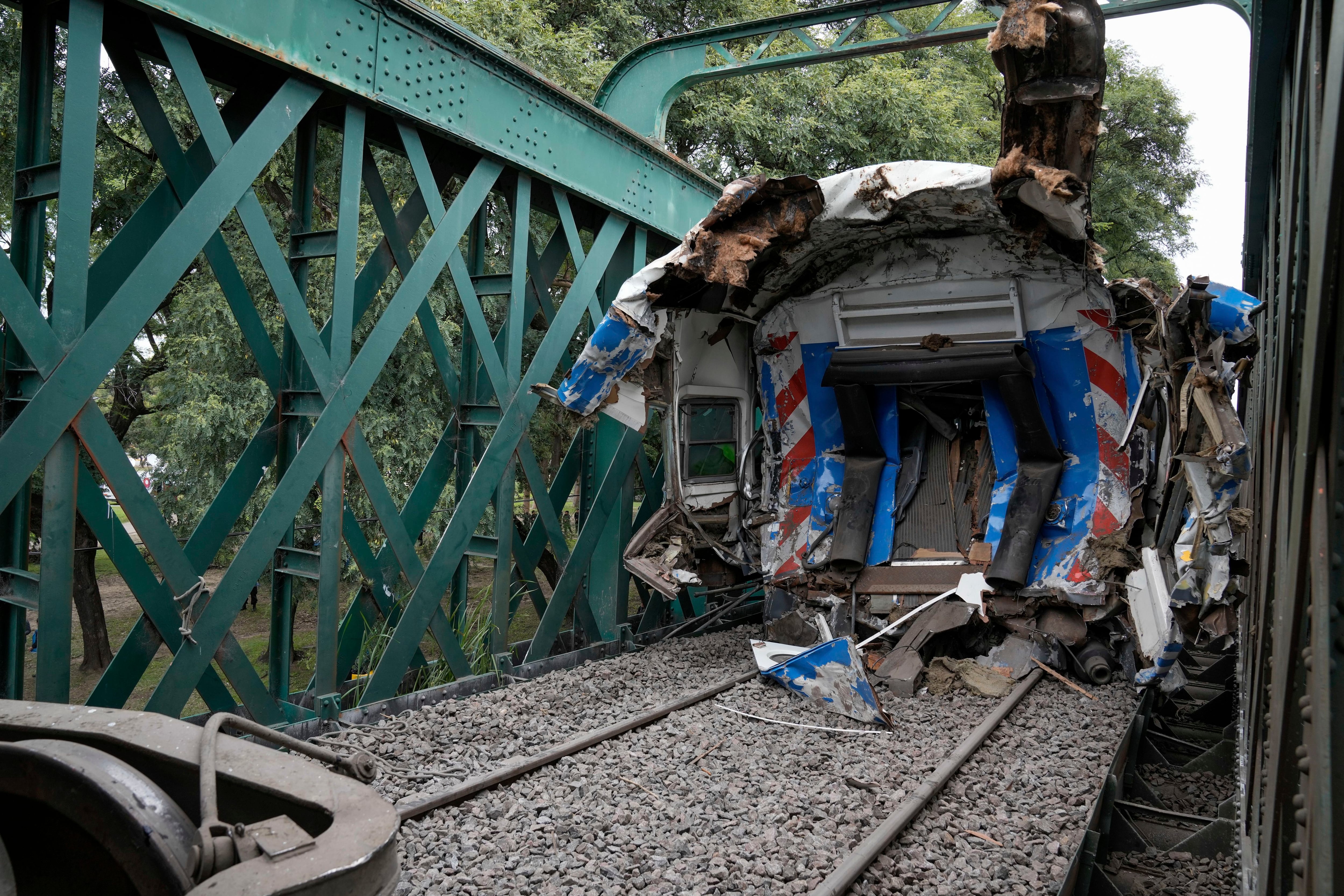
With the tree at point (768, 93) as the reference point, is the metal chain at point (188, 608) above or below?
below

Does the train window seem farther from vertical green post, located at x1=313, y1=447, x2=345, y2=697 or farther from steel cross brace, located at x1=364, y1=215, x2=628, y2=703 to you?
vertical green post, located at x1=313, y1=447, x2=345, y2=697

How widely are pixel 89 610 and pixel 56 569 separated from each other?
6828 mm

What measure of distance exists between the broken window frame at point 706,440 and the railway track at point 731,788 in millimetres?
2107

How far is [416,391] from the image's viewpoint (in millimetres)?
9203

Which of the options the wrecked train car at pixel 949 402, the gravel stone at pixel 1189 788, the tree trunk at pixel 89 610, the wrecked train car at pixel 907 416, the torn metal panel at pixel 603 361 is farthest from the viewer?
the tree trunk at pixel 89 610

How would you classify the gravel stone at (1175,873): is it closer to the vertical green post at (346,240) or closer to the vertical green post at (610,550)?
the vertical green post at (610,550)

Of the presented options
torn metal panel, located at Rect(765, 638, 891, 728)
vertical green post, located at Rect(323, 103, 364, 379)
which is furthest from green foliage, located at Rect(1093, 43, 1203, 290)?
vertical green post, located at Rect(323, 103, 364, 379)

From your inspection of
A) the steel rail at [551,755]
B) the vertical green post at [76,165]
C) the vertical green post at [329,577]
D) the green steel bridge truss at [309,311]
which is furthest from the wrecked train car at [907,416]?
the vertical green post at [76,165]

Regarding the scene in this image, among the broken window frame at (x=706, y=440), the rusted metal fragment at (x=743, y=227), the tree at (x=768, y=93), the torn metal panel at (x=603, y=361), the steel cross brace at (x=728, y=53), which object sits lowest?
the broken window frame at (x=706, y=440)

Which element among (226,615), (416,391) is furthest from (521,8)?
(226,615)

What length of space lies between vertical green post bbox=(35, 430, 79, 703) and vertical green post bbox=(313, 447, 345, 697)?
4.62ft

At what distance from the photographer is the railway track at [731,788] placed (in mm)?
3750

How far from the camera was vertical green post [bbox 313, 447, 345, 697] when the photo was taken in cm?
540

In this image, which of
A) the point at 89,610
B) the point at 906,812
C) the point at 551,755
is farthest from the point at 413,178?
the point at 906,812
